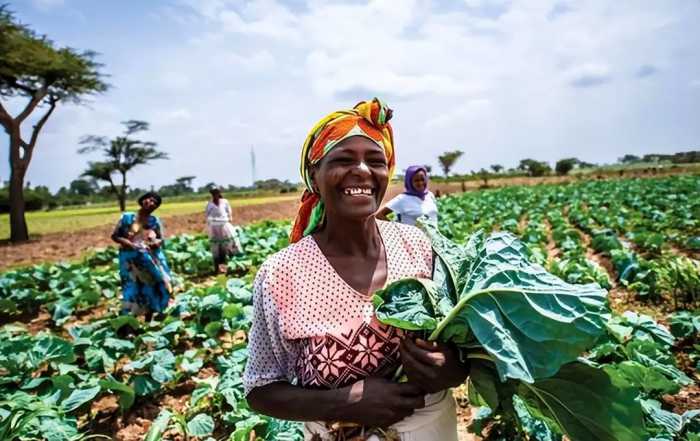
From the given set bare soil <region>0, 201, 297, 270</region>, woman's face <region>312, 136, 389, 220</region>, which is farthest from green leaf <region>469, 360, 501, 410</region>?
bare soil <region>0, 201, 297, 270</region>

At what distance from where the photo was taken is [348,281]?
1.43 m

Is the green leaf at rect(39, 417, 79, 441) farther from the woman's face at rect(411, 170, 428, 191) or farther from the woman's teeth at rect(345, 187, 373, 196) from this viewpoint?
the woman's face at rect(411, 170, 428, 191)

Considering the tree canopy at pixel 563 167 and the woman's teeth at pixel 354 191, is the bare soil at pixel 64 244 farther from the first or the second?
the tree canopy at pixel 563 167

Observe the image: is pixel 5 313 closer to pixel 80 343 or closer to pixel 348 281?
pixel 80 343

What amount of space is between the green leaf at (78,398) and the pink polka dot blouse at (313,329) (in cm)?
265

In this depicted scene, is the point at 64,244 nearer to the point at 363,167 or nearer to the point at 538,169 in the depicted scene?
the point at 363,167

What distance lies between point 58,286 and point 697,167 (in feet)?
192

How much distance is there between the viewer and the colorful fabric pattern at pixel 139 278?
5977 millimetres

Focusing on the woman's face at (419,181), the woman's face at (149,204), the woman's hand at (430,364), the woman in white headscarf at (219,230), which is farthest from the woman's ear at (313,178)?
the woman in white headscarf at (219,230)

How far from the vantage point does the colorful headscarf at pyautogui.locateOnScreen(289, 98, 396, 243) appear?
1470 mm

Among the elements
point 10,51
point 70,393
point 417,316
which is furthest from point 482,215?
point 10,51

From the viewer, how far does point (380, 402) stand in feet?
4.02

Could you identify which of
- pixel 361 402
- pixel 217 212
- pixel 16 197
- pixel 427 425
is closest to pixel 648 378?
pixel 427 425

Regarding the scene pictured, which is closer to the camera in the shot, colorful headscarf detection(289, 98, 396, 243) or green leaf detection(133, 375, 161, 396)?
colorful headscarf detection(289, 98, 396, 243)
